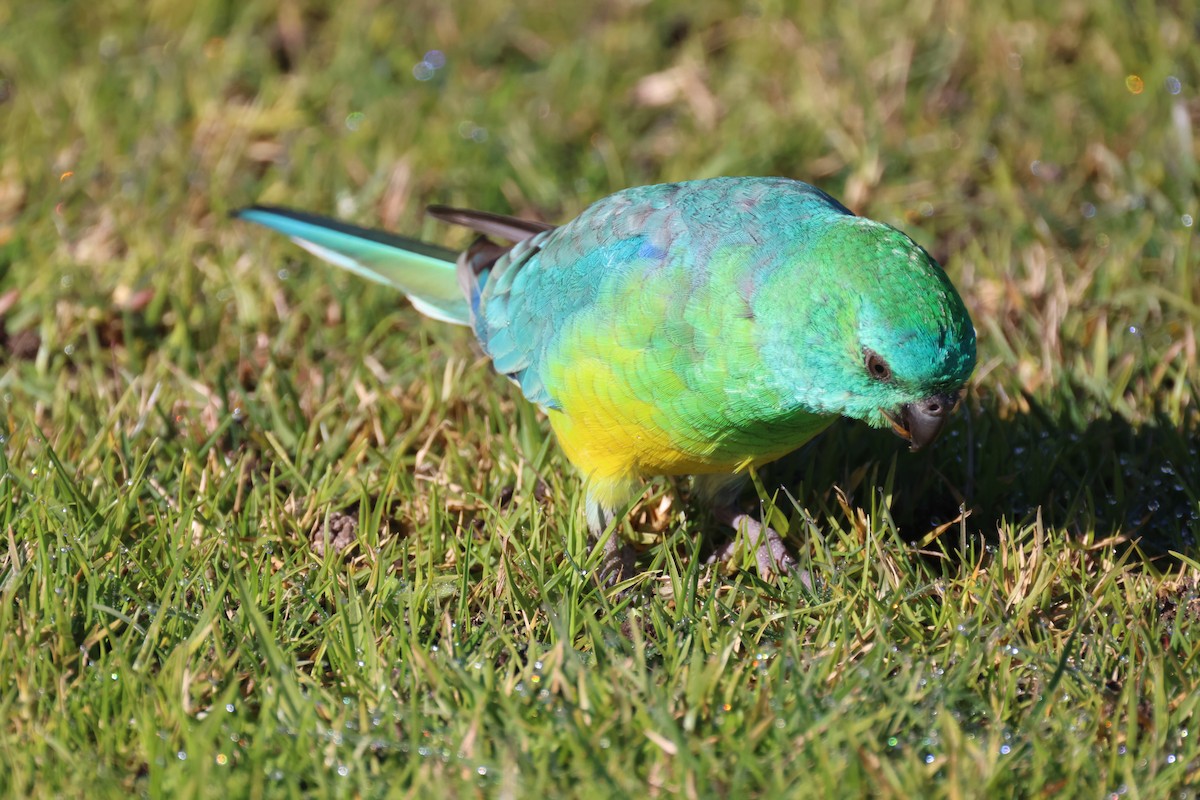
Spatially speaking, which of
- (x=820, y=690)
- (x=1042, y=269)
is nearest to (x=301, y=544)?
(x=820, y=690)

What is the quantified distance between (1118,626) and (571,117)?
323cm

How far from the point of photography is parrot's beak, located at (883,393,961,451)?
2.91m

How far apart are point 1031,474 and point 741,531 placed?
0.92 meters

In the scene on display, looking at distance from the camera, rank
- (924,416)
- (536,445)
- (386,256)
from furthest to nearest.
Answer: (386,256)
(536,445)
(924,416)

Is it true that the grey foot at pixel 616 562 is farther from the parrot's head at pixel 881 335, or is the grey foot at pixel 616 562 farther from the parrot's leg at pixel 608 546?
the parrot's head at pixel 881 335

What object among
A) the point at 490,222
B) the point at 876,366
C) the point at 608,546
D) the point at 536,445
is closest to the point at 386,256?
the point at 490,222

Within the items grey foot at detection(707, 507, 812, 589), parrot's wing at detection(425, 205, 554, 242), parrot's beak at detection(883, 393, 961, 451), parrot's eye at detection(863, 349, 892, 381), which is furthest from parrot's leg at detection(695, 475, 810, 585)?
parrot's wing at detection(425, 205, 554, 242)

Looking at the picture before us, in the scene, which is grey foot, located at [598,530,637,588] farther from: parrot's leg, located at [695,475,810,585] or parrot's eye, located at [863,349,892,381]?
parrot's eye, located at [863,349,892,381]

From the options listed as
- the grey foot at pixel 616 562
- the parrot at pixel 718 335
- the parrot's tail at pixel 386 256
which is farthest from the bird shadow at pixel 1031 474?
the parrot's tail at pixel 386 256

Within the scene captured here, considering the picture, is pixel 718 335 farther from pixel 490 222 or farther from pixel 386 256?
pixel 386 256

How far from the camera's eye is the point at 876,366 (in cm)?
284

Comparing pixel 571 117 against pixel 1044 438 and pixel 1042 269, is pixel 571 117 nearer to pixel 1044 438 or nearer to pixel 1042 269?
pixel 1042 269

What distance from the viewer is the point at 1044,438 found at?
388 centimetres

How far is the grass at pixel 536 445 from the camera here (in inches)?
110
